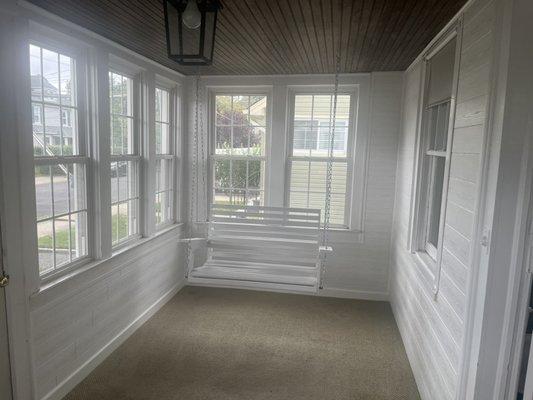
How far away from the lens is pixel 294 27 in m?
2.47

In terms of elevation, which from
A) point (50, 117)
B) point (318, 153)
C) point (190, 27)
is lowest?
point (318, 153)

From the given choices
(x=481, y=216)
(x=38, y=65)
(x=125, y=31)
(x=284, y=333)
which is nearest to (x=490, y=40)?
(x=481, y=216)

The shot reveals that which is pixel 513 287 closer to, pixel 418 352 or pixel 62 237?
pixel 418 352

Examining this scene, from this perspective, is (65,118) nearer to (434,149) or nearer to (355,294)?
(434,149)

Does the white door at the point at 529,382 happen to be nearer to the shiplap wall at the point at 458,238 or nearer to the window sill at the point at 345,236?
the shiplap wall at the point at 458,238

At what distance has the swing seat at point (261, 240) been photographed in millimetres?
3520

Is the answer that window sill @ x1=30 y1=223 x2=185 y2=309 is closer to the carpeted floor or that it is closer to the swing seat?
the swing seat

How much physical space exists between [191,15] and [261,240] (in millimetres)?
2517

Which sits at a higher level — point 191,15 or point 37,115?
point 191,15

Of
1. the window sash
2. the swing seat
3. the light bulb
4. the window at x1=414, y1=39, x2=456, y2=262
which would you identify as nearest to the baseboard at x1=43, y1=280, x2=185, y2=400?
the swing seat

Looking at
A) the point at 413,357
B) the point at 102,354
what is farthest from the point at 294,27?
the point at 102,354

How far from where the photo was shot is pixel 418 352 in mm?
2682

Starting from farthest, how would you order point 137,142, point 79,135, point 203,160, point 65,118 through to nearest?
point 203,160
point 137,142
point 79,135
point 65,118

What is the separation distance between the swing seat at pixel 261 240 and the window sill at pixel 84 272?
55 cm
